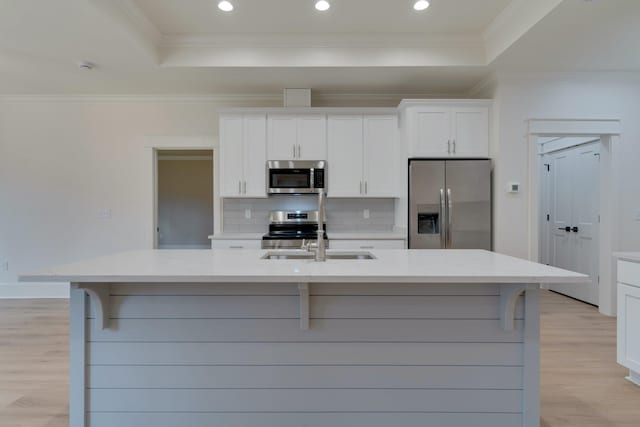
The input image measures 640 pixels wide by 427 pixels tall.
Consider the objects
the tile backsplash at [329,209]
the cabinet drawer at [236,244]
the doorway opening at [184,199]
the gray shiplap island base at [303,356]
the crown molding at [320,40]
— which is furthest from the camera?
the doorway opening at [184,199]

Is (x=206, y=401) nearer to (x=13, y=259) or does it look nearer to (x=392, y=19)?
(x=392, y=19)

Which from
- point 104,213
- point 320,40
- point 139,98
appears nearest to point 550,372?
point 320,40

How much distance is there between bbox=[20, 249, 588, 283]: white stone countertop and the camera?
148cm

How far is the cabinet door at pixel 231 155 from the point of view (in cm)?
Answer: 416

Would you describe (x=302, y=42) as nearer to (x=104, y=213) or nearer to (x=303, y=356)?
(x=303, y=356)

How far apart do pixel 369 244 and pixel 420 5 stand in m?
2.27

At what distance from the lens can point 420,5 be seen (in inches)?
117

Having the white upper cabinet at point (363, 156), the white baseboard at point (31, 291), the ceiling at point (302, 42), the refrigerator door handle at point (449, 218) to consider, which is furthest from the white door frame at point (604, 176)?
the white baseboard at point (31, 291)

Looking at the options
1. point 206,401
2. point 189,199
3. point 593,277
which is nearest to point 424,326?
point 206,401

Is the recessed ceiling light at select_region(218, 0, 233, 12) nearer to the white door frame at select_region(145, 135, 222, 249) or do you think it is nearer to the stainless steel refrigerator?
the white door frame at select_region(145, 135, 222, 249)

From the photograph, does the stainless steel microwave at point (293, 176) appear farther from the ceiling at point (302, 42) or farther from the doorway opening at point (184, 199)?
the doorway opening at point (184, 199)

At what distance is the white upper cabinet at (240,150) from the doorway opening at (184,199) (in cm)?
464

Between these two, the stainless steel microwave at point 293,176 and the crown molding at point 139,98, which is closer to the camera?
the stainless steel microwave at point 293,176

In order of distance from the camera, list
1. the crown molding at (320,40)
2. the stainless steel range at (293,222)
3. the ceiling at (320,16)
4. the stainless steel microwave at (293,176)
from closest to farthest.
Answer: the ceiling at (320,16)
the crown molding at (320,40)
the stainless steel microwave at (293,176)
the stainless steel range at (293,222)
